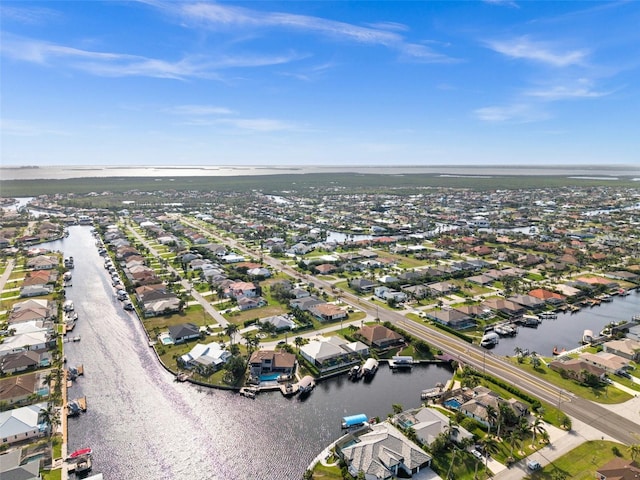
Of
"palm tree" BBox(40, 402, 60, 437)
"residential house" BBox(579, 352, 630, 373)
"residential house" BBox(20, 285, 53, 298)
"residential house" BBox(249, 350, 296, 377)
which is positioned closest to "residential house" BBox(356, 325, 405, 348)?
"residential house" BBox(249, 350, 296, 377)

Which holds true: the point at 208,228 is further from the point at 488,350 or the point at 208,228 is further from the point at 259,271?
the point at 488,350

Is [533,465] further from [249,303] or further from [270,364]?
[249,303]

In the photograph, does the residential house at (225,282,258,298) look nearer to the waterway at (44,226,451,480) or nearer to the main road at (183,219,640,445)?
the main road at (183,219,640,445)

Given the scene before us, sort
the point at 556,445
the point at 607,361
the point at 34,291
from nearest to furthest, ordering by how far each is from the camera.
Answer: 1. the point at 556,445
2. the point at 607,361
3. the point at 34,291

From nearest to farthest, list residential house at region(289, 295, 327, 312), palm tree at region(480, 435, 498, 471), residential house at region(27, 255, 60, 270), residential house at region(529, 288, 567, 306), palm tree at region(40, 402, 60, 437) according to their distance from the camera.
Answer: palm tree at region(480, 435, 498, 471) → palm tree at region(40, 402, 60, 437) → residential house at region(289, 295, 327, 312) → residential house at region(529, 288, 567, 306) → residential house at region(27, 255, 60, 270)

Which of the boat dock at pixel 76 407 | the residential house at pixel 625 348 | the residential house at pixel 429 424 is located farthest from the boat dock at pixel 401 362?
the boat dock at pixel 76 407

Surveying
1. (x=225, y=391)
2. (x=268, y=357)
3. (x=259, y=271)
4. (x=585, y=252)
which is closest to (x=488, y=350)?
(x=268, y=357)

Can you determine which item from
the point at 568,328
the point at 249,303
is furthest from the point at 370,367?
the point at 568,328
